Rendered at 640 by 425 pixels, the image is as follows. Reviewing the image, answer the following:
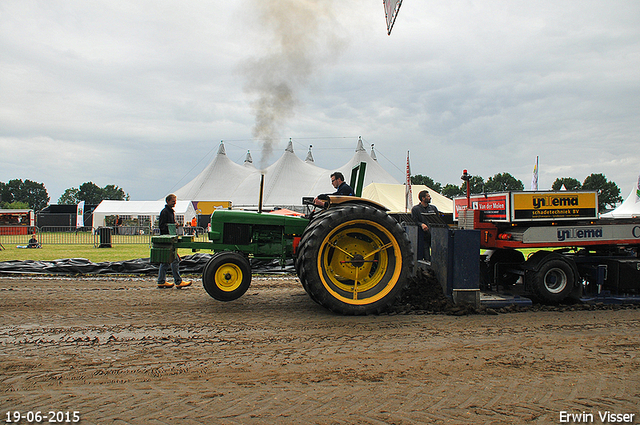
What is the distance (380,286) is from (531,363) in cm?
195

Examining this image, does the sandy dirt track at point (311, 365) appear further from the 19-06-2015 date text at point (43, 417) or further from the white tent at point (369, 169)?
the white tent at point (369, 169)

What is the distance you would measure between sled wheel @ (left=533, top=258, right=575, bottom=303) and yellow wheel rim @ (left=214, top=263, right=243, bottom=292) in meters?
3.78

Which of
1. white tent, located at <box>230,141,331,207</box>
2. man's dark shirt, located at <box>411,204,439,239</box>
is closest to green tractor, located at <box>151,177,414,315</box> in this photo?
man's dark shirt, located at <box>411,204,439,239</box>

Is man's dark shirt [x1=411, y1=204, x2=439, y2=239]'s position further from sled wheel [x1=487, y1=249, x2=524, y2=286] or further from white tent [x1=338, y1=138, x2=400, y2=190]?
white tent [x1=338, y1=138, x2=400, y2=190]

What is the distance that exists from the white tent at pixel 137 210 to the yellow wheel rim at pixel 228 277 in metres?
23.7

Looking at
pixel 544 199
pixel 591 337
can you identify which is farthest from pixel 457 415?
pixel 544 199

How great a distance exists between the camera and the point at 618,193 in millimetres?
52906

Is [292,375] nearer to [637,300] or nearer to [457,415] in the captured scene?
[457,415]

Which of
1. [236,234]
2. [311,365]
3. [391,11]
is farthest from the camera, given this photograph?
[391,11]

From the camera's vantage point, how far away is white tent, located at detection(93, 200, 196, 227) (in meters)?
27.7

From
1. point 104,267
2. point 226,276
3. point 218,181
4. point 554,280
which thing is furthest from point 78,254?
point 218,181

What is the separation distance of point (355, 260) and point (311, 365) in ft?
6.26

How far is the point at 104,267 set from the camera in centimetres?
831

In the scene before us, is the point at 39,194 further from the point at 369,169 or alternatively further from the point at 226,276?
the point at 226,276
